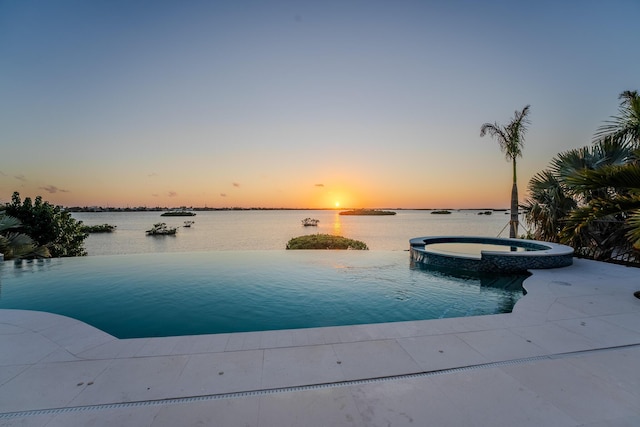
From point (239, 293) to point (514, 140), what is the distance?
14289 mm

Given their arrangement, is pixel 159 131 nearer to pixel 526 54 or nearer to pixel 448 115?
pixel 448 115

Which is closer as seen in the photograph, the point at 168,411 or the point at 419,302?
the point at 168,411

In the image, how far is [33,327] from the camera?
439cm

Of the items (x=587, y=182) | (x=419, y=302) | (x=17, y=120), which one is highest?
(x=17, y=120)

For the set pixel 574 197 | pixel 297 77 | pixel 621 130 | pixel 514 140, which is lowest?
pixel 574 197

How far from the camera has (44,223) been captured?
1496 cm

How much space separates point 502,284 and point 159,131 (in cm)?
1720

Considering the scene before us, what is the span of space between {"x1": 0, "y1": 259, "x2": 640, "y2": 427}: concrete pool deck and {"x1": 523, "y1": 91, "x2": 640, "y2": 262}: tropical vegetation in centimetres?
214

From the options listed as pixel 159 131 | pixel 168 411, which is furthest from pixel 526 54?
pixel 159 131

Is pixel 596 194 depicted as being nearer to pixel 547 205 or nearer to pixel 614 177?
pixel 547 205

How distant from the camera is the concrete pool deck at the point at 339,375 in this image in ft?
7.77

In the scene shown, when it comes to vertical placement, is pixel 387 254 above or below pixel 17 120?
below

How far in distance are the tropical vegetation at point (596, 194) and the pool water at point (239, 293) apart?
Result: 2.60m

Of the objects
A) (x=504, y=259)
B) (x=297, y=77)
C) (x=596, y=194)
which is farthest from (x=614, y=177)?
(x=297, y=77)
